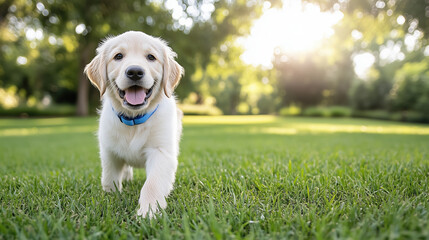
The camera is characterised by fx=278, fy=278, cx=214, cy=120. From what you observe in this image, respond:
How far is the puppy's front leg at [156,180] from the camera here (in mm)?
2045

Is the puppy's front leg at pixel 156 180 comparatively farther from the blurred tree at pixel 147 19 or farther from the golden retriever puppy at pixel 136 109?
the blurred tree at pixel 147 19

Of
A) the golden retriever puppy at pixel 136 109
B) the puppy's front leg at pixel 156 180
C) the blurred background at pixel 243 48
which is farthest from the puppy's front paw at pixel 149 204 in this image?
the blurred background at pixel 243 48

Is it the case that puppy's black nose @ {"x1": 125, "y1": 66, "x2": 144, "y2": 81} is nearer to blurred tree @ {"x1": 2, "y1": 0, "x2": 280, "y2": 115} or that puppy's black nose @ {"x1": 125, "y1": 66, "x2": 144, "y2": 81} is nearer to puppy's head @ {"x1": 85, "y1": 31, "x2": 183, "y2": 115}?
puppy's head @ {"x1": 85, "y1": 31, "x2": 183, "y2": 115}

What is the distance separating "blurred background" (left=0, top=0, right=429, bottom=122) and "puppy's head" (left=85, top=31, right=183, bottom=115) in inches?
371

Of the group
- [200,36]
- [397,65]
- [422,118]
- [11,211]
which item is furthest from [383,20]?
[397,65]

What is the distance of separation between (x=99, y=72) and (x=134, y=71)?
0.60 meters

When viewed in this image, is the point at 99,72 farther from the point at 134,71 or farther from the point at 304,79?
the point at 304,79

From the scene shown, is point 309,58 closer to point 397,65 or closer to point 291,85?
point 291,85

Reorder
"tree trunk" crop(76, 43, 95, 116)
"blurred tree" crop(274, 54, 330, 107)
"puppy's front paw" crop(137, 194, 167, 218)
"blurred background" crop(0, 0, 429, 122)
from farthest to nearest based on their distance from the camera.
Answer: "blurred tree" crop(274, 54, 330, 107) < "tree trunk" crop(76, 43, 95, 116) < "blurred background" crop(0, 0, 429, 122) < "puppy's front paw" crop(137, 194, 167, 218)

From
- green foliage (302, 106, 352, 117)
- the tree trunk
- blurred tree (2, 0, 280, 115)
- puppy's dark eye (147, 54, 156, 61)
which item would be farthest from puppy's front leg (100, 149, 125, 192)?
green foliage (302, 106, 352, 117)

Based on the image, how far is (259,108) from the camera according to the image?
6662 centimetres

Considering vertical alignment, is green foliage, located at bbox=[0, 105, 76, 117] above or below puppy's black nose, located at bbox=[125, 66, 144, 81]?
below

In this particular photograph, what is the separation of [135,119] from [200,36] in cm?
1481

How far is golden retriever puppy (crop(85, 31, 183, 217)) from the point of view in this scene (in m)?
2.38
